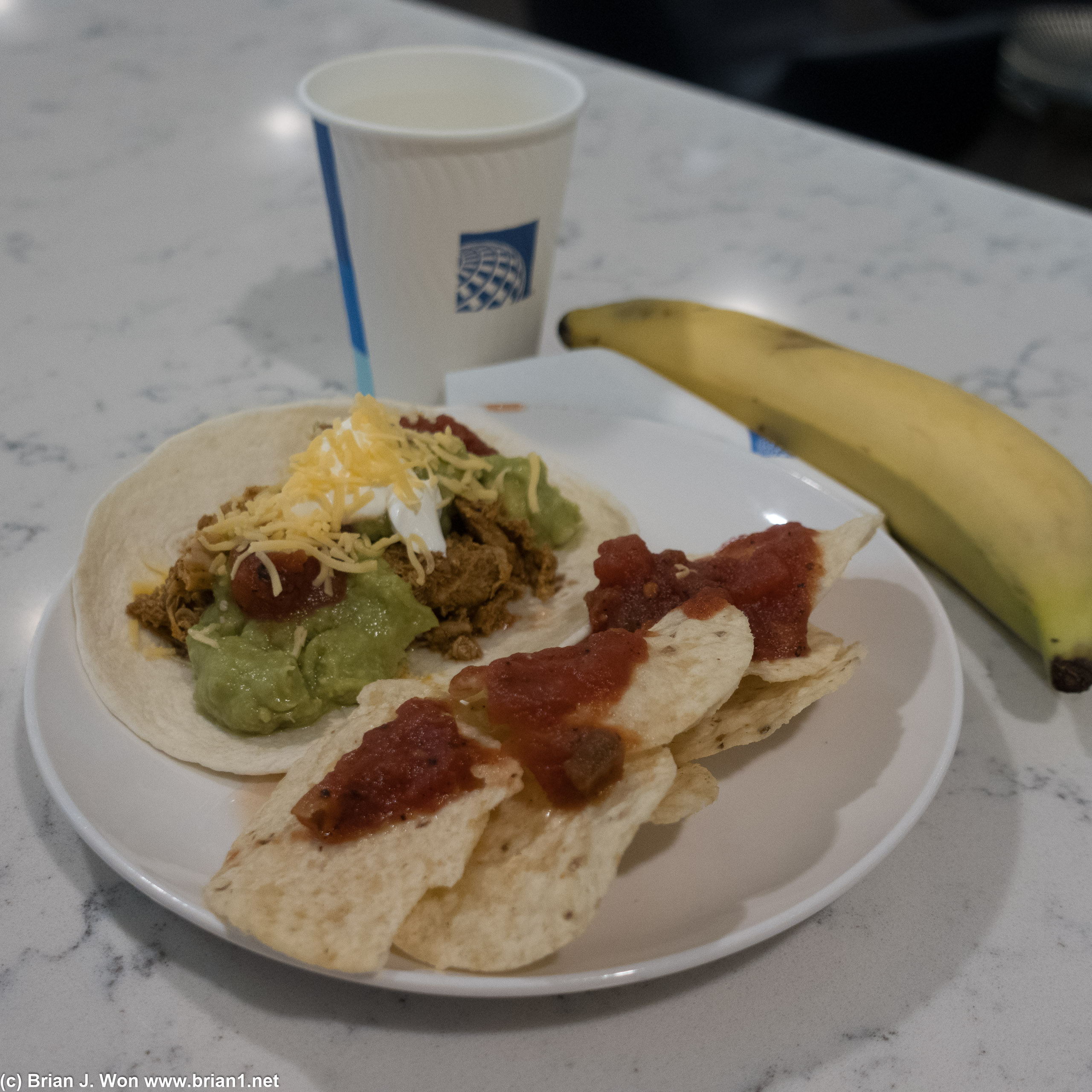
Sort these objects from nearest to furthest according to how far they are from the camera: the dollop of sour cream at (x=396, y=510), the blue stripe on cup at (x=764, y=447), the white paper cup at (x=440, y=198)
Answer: the dollop of sour cream at (x=396, y=510)
the white paper cup at (x=440, y=198)
the blue stripe on cup at (x=764, y=447)

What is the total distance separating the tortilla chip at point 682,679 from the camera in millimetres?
1492

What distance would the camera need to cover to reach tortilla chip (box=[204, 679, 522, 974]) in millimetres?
1265

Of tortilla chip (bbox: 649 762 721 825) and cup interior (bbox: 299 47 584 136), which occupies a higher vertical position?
cup interior (bbox: 299 47 584 136)

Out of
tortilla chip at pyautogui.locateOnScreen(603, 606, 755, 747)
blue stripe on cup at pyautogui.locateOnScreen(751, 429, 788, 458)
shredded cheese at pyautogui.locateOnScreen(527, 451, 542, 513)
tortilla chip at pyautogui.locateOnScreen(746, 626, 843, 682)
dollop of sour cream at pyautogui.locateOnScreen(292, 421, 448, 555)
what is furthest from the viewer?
blue stripe on cup at pyautogui.locateOnScreen(751, 429, 788, 458)

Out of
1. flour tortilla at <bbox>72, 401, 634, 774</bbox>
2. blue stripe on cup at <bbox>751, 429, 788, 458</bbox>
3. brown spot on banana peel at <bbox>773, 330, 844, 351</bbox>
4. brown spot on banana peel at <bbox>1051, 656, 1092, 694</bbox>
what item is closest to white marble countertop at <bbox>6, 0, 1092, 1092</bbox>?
brown spot on banana peel at <bbox>1051, 656, 1092, 694</bbox>

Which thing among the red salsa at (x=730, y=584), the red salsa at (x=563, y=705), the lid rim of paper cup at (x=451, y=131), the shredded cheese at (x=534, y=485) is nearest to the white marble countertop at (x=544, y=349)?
the red salsa at (x=563, y=705)

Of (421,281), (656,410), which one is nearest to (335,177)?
(421,281)

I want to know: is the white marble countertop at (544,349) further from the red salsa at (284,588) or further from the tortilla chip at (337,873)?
the red salsa at (284,588)

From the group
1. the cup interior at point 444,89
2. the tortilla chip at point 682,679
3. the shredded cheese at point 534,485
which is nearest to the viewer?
the tortilla chip at point 682,679

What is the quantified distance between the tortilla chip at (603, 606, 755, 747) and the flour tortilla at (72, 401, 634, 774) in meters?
0.37

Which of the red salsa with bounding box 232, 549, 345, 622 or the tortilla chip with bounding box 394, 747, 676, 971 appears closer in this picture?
the tortilla chip with bounding box 394, 747, 676, 971

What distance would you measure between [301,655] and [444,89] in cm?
168

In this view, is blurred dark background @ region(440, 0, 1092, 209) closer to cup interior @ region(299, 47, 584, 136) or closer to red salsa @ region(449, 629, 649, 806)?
cup interior @ region(299, 47, 584, 136)

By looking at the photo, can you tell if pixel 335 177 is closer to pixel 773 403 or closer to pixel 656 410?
pixel 656 410
